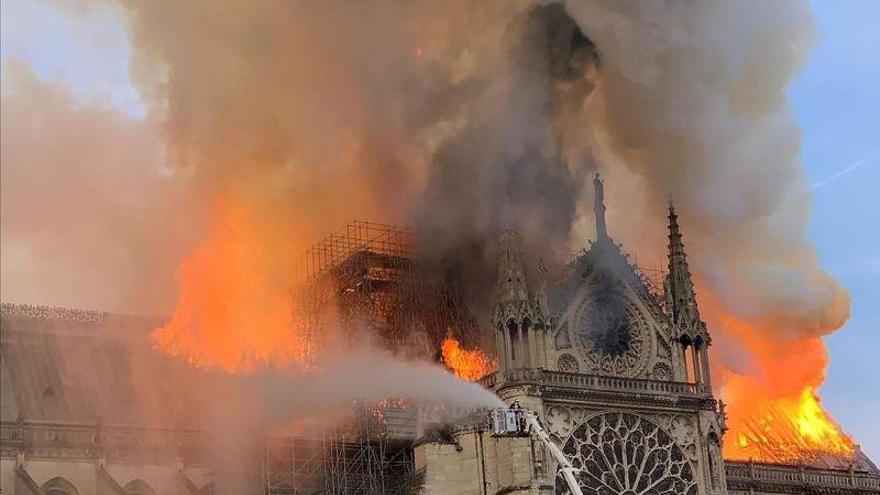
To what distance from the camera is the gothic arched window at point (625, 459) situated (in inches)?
2127

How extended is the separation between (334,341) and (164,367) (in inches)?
280

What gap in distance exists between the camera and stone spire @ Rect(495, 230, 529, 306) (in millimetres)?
54781

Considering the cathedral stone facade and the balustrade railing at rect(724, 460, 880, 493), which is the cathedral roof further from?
the balustrade railing at rect(724, 460, 880, 493)

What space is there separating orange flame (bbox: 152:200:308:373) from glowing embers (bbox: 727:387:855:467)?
1017 inches

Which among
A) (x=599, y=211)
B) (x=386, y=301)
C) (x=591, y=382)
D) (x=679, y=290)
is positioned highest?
(x=599, y=211)

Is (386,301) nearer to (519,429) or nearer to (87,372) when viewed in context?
(87,372)

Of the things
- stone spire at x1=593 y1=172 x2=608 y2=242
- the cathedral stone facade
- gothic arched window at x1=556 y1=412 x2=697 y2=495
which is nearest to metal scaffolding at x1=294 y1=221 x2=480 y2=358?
the cathedral stone facade

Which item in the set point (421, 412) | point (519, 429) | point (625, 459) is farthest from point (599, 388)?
point (519, 429)

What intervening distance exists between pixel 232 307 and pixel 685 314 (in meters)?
18.7

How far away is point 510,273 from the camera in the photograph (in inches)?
2172

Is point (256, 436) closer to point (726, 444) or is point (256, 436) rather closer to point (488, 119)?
point (488, 119)

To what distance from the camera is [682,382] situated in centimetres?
5753

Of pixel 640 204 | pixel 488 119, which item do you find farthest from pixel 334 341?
pixel 640 204

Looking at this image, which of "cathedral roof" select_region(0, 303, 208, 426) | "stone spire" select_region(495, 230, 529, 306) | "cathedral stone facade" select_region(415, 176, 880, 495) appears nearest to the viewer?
"cathedral stone facade" select_region(415, 176, 880, 495)
